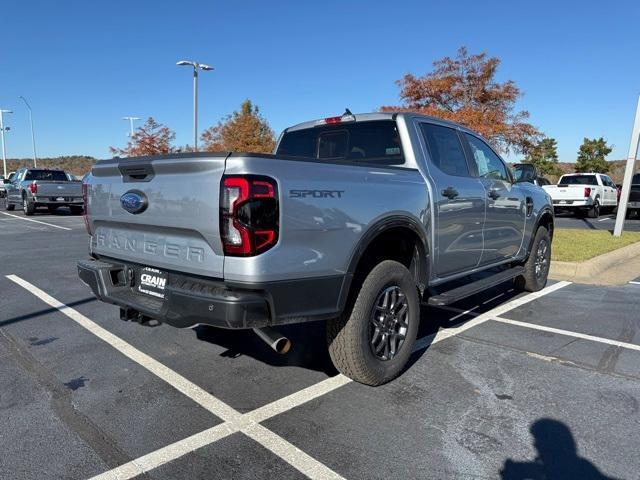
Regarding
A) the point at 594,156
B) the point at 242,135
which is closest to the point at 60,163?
the point at 242,135

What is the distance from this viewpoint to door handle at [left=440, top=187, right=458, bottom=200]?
4.09 meters

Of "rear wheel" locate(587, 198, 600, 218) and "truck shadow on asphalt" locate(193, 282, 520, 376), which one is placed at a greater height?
"rear wheel" locate(587, 198, 600, 218)

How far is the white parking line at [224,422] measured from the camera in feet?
8.31

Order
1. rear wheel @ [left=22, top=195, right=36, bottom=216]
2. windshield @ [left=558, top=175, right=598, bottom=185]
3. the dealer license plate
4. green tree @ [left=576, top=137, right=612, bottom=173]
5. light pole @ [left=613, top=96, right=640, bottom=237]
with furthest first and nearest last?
green tree @ [left=576, top=137, right=612, bottom=173] < windshield @ [left=558, top=175, right=598, bottom=185] < rear wheel @ [left=22, top=195, right=36, bottom=216] < light pole @ [left=613, top=96, right=640, bottom=237] < the dealer license plate

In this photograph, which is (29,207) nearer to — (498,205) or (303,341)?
(303,341)

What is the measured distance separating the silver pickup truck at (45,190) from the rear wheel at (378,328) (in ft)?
56.7

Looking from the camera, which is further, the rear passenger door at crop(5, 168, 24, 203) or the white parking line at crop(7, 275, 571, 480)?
the rear passenger door at crop(5, 168, 24, 203)

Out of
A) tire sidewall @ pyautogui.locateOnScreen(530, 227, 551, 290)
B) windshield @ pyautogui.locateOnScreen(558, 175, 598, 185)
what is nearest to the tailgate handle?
tire sidewall @ pyautogui.locateOnScreen(530, 227, 551, 290)

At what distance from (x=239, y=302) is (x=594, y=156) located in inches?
1723

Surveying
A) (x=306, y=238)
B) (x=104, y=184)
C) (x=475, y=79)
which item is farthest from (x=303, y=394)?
(x=475, y=79)

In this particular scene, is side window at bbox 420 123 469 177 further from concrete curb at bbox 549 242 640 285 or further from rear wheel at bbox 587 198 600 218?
rear wheel at bbox 587 198 600 218

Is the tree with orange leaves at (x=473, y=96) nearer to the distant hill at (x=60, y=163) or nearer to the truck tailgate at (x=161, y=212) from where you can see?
the truck tailgate at (x=161, y=212)

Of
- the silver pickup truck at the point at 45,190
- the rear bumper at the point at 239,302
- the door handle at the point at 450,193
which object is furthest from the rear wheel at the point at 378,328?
the silver pickup truck at the point at 45,190

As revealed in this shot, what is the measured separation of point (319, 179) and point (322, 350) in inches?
74.6
